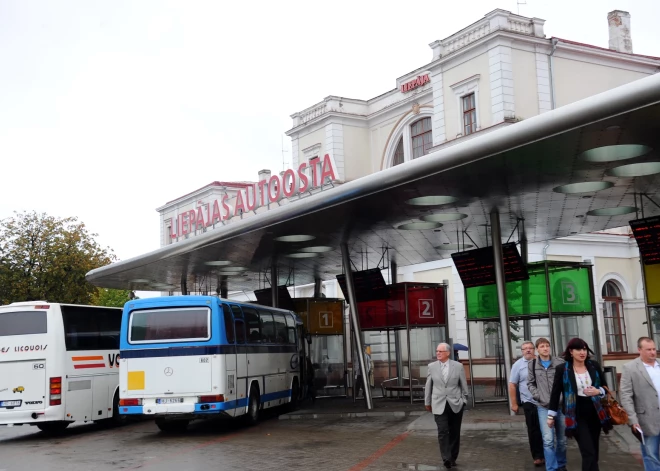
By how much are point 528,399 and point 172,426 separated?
10.2 meters

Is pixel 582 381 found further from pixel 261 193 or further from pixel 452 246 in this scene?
pixel 261 193

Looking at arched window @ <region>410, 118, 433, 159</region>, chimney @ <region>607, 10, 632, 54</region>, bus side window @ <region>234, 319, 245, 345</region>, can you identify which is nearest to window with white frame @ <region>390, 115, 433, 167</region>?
arched window @ <region>410, 118, 433, 159</region>

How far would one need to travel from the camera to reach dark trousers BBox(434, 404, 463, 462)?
11.4 meters

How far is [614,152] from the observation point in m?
13.3

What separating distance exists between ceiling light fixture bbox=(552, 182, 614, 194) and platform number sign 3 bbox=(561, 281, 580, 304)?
371 centimetres

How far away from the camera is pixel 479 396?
74.7 feet

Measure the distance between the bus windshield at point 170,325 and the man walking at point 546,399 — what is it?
8431 mm

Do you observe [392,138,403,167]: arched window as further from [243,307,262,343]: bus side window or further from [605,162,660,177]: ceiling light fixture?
[605,162,660,177]: ceiling light fixture

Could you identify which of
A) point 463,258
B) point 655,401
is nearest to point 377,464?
point 655,401

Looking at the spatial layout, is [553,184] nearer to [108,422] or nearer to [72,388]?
[72,388]

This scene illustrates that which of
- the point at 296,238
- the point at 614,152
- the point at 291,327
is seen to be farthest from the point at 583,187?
the point at 291,327

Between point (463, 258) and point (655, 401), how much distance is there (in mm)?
11703

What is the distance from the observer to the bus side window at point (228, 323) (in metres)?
17.7

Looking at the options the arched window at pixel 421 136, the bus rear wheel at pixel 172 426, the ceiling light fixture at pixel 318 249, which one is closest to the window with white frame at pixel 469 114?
the arched window at pixel 421 136
